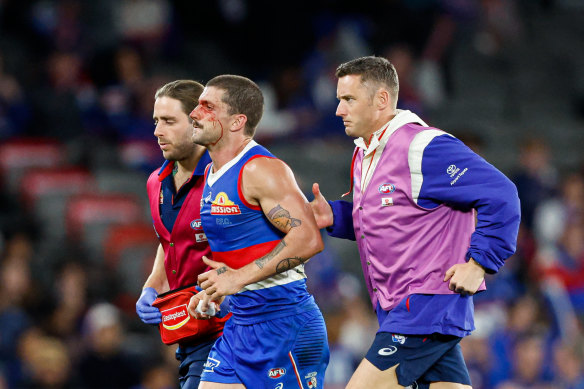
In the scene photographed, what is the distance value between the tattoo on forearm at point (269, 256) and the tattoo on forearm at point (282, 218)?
9cm

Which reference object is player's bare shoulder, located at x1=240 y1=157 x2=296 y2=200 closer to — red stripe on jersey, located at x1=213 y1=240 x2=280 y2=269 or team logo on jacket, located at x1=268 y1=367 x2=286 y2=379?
red stripe on jersey, located at x1=213 y1=240 x2=280 y2=269

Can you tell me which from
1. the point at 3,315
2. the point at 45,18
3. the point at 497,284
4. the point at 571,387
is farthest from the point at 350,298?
the point at 45,18

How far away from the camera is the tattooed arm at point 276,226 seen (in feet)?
16.8

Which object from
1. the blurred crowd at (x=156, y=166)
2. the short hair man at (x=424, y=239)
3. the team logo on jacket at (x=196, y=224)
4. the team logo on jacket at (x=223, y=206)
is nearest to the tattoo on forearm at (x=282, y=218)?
the team logo on jacket at (x=223, y=206)

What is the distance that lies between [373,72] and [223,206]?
3.79ft

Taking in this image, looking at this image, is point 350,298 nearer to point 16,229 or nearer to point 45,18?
point 16,229

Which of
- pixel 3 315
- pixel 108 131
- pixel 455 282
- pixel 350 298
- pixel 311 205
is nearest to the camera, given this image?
pixel 455 282

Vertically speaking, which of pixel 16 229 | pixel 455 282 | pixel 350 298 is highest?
pixel 455 282

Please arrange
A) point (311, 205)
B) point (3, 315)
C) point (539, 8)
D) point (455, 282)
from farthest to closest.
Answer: point (539, 8) → point (3, 315) → point (311, 205) → point (455, 282)

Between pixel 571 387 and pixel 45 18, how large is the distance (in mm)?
9230

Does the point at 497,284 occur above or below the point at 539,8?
below

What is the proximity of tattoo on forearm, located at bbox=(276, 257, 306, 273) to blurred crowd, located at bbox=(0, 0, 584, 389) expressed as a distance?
4.85 meters

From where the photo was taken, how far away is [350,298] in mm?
11172

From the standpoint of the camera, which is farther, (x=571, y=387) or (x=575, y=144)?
(x=575, y=144)
